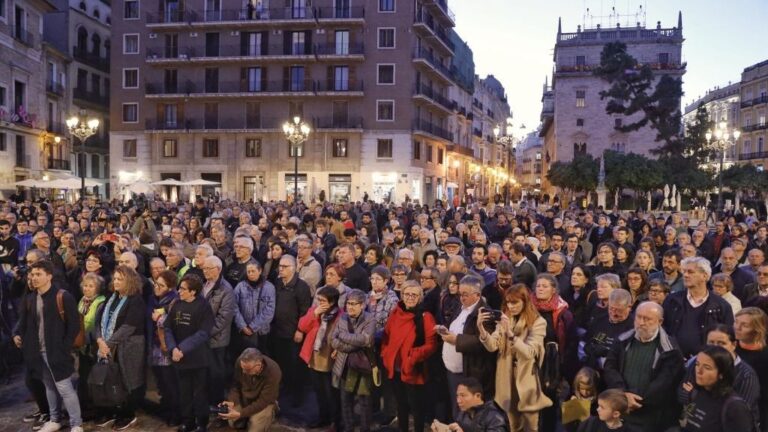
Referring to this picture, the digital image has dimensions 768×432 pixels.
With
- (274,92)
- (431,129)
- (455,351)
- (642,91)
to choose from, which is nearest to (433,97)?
(431,129)

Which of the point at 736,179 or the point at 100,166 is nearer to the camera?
the point at 736,179

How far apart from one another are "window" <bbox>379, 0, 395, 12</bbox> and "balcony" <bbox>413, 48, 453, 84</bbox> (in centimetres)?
312

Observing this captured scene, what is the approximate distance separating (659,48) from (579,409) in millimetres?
57478

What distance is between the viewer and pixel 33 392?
21.0 feet

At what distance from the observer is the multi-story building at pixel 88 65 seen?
139 ft

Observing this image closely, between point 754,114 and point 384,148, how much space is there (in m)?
43.9

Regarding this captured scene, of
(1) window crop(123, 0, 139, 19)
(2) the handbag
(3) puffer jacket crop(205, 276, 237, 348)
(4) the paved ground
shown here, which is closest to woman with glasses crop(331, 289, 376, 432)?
(4) the paved ground

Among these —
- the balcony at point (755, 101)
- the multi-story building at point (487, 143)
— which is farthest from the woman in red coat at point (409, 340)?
the balcony at point (755, 101)

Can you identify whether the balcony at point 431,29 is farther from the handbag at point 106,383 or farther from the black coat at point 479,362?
the black coat at point 479,362

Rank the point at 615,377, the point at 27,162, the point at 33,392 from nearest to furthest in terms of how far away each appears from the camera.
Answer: the point at 615,377 < the point at 33,392 < the point at 27,162

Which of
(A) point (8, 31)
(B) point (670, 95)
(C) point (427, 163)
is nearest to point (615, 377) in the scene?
(A) point (8, 31)

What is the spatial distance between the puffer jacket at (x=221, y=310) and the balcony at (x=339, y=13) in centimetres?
3653

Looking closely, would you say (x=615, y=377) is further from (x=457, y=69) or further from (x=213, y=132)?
(x=457, y=69)

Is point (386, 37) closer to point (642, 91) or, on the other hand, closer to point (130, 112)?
point (130, 112)
